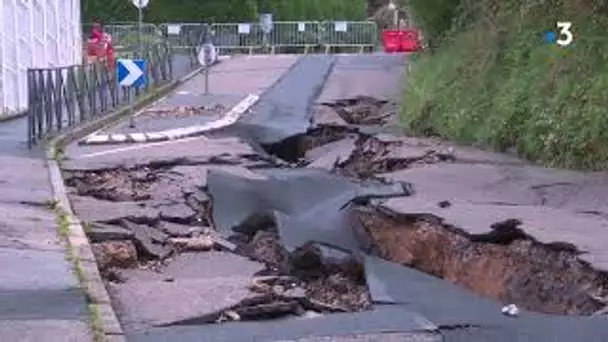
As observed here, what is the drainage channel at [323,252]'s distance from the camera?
867cm

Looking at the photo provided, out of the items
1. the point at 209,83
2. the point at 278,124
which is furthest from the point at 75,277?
the point at 209,83

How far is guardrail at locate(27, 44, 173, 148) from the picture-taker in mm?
20312

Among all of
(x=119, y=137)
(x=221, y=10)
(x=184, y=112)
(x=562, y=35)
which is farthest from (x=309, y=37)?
(x=562, y=35)

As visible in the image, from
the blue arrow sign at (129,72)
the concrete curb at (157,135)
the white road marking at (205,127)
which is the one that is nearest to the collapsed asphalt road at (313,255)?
the white road marking at (205,127)

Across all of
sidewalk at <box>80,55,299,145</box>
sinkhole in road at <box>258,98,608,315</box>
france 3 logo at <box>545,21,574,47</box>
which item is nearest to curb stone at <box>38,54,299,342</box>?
sidewalk at <box>80,55,299,145</box>

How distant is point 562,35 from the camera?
1764 centimetres

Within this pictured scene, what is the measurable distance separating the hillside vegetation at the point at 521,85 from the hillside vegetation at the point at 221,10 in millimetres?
41757

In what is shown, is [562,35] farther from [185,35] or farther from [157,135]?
[185,35]

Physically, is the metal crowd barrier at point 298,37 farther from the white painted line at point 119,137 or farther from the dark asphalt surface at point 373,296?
the dark asphalt surface at point 373,296

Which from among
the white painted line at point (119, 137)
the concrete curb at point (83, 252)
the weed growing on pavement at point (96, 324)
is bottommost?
the white painted line at point (119, 137)

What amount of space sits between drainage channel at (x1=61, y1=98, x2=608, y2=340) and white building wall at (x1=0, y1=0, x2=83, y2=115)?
435 inches

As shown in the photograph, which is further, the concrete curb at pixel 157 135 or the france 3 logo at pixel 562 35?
the concrete curb at pixel 157 135

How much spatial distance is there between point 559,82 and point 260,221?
5.54 metres

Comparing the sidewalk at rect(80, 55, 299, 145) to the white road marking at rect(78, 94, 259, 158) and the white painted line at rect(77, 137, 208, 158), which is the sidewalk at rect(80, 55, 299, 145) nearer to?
the white road marking at rect(78, 94, 259, 158)
